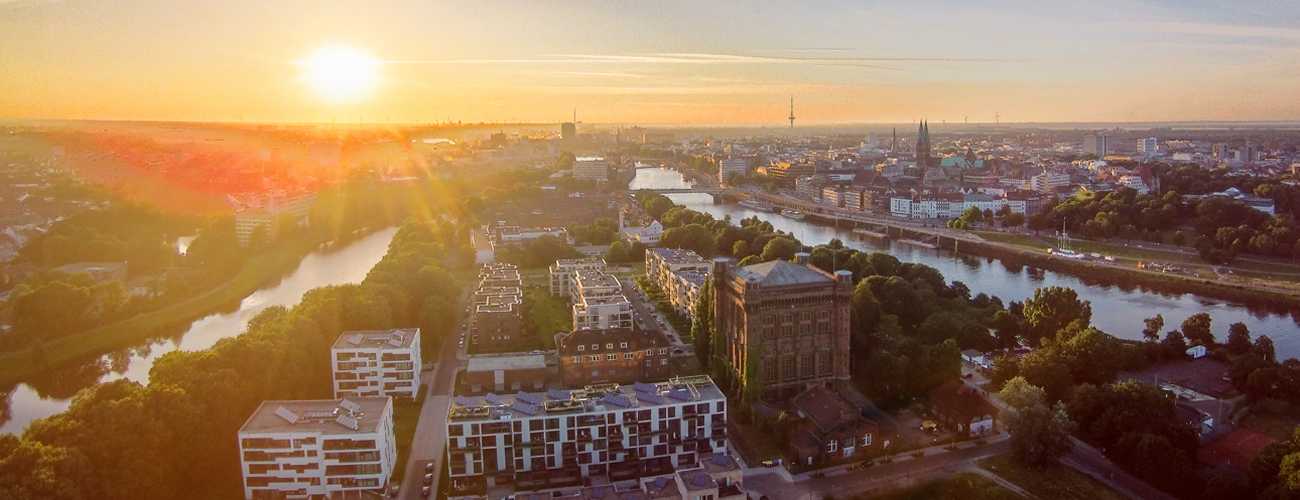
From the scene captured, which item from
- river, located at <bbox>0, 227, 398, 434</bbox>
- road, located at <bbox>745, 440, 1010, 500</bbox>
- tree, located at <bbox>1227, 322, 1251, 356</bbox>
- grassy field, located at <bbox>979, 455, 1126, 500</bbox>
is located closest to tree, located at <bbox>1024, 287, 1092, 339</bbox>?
tree, located at <bbox>1227, 322, 1251, 356</bbox>

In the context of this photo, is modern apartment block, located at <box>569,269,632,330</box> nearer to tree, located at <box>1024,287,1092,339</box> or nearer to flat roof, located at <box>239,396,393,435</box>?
flat roof, located at <box>239,396,393,435</box>

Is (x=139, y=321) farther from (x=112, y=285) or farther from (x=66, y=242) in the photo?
(x=66, y=242)

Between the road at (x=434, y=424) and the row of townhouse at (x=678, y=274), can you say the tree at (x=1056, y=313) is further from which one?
the road at (x=434, y=424)

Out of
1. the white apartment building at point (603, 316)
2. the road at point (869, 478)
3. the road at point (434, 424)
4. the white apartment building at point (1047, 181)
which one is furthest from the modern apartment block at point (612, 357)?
the white apartment building at point (1047, 181)

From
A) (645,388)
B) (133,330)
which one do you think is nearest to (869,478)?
(645,388)

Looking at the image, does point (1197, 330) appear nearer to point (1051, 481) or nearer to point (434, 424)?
point (1051, 481)
